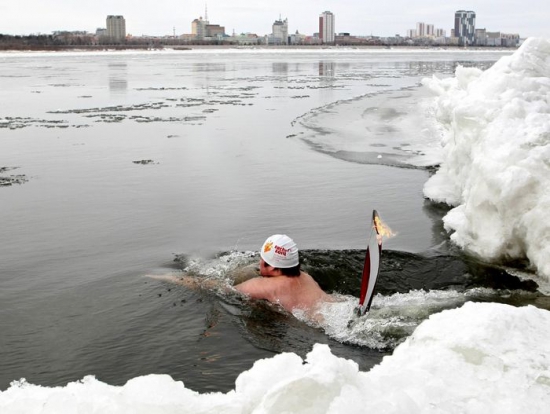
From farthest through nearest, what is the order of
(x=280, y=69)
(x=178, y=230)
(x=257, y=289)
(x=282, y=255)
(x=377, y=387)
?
1. (x=280, y=69)
2. (x=178, y=230)
3. (x=257, y=289)
4. (x=282, y=255)
5. (x=377, y=387)

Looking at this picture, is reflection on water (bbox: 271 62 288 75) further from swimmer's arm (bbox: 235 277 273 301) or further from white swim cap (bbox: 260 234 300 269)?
white swim cap (bbox: 260 234 300 269)

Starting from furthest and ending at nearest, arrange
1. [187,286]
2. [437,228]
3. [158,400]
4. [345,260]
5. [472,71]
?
[472,71], [437,228], [345,260], [187,286], [158,400]

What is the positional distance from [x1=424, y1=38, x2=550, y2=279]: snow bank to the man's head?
2.44 metres

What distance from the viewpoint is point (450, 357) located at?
3.54m

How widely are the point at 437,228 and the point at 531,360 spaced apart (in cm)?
522

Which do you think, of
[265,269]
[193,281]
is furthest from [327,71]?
[265,269]

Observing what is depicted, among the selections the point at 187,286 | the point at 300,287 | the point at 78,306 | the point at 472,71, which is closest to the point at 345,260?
the point at 300,287

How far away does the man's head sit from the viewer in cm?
605

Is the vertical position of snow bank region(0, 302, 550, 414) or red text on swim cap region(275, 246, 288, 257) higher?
snow bank region(0, 302, 550, 414)

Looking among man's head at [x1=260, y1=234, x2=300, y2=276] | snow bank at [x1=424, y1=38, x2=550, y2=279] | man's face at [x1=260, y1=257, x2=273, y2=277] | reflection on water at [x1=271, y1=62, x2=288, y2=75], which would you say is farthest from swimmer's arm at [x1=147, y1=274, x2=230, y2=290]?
reflection on water at [x1=271, y1=62, x2=288, y2=75]

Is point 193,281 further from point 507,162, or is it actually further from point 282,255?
point 507,162

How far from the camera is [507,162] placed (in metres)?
7.38

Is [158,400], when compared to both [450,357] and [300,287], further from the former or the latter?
[300,287]

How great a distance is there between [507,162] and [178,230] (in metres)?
3.99
